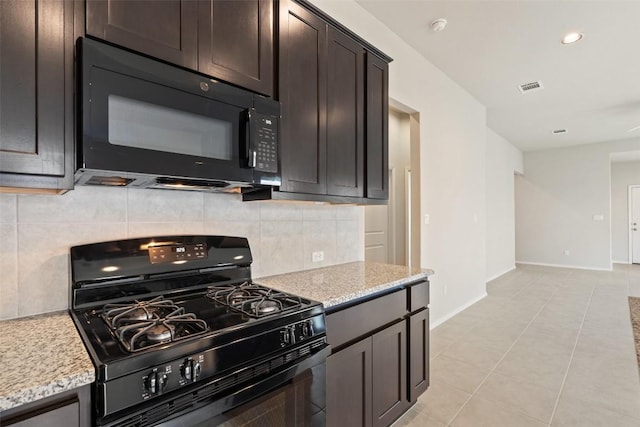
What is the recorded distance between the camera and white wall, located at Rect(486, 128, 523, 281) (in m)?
6.40

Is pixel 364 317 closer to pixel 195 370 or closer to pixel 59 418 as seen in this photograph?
pixel 195 370

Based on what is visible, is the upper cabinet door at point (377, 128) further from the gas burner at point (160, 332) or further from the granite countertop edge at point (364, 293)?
the gas burner at point (160, 332)

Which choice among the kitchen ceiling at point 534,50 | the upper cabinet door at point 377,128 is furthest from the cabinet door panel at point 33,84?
the kitchen ceiling at point 534,50

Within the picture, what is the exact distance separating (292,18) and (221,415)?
6.06 feet

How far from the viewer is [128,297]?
1381mm

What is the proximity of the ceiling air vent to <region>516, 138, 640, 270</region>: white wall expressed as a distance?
4601 mm

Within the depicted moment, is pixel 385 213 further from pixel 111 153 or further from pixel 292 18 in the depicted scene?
pixel 111 153

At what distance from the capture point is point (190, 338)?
992 millimetres

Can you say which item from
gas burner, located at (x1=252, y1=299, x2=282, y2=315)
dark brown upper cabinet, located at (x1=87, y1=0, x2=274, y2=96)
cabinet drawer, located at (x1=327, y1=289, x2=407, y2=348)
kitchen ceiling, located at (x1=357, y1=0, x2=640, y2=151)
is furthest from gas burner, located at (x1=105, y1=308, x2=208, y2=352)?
kitchen ceiling, located at (x1=357, y1=0, x2=640, y2=151)

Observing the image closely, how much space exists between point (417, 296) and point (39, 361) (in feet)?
6.03

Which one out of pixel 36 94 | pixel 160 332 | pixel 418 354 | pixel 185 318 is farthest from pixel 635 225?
pixel 36 94

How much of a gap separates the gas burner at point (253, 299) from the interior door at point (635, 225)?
35.2ft

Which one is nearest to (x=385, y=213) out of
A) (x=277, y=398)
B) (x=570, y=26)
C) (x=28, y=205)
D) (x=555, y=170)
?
(x=570, y=26)

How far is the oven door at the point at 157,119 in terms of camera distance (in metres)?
1.06
